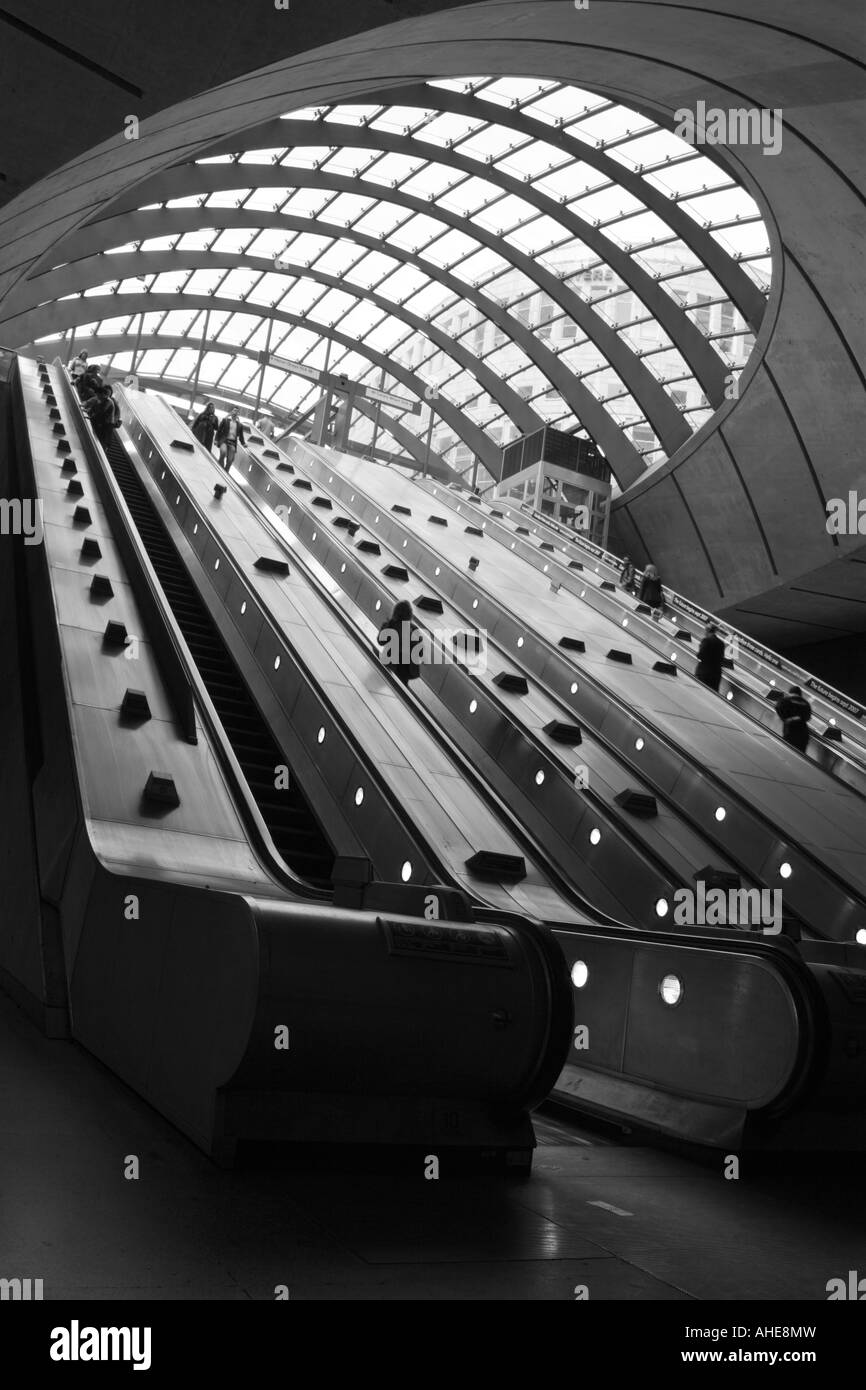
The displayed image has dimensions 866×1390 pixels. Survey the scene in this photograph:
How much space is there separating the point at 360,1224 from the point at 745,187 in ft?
76.9

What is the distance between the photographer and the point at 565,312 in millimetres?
36250

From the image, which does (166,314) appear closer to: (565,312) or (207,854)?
(565,312)

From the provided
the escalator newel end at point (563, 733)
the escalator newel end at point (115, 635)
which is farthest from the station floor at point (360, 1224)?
the escalator newel end at point (563, 733)

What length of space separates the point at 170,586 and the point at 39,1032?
9635mm

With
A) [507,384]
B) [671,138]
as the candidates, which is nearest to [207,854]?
[671,138]

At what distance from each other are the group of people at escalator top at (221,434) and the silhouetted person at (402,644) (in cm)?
1148

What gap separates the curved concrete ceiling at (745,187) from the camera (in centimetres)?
913

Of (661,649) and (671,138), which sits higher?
(671,138)

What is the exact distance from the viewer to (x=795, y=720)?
567 inches

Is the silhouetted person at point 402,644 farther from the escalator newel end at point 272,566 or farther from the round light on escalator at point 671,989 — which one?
the round light on escalator at point 671,989

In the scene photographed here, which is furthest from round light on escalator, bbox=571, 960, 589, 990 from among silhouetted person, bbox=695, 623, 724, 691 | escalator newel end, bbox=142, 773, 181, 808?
silhouetted person, bbox=695, 623, 724, 691

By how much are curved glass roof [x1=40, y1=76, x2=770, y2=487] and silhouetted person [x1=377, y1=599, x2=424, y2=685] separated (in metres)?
16.1

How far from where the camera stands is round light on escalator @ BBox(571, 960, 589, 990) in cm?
667

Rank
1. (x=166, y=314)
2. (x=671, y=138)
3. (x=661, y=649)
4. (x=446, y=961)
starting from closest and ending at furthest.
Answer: (x=446, y=961), (x=661, y=649), (x=671, y=138), (x=166, y=314)
